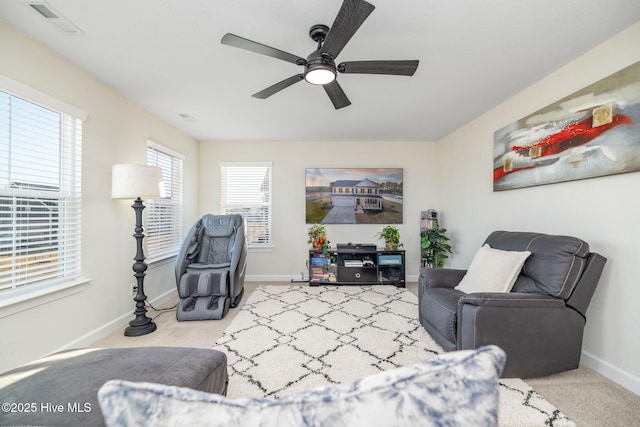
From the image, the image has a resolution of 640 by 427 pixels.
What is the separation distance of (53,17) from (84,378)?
2185 millimetres

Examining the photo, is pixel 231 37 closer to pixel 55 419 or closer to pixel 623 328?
pixel 55 419

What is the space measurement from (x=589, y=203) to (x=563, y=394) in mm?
1406

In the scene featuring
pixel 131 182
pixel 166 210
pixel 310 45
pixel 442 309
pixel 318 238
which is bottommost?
pixel 442 309

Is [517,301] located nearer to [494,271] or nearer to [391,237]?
[494,271]

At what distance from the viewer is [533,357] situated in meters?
1.91

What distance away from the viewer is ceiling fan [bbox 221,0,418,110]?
4.72 ft

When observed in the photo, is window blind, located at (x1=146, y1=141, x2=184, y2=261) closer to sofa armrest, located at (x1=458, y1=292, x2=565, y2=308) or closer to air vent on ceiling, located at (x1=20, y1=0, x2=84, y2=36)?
air vent on ceiling, located at (x1=20, y1=0, x2=84, y2=36)

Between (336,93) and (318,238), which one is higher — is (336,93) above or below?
above

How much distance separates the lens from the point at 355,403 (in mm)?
385

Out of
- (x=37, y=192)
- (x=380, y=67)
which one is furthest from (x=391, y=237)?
(x=37, y=192)

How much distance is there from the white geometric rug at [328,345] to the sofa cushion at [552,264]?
2.30 ft

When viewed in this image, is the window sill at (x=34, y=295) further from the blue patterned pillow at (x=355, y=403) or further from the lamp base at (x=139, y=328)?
the blue patterned pillow at (x=355, y=403)

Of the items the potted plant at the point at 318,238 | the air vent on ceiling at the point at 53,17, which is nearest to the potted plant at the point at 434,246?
Result: the potted plant at the point at 318,238

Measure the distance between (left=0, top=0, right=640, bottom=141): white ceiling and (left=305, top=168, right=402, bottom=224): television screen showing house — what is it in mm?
1496
